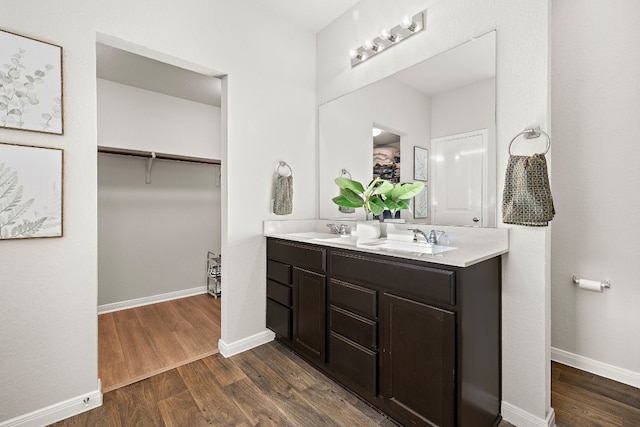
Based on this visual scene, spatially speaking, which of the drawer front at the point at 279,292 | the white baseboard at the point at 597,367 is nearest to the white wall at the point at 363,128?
the drawer front at the point at 279,292

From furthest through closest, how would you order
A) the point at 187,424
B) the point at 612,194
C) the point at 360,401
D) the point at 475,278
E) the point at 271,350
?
1. the point at 271,350
2. the point at 612,194
3. the point at 360,401
4. the point at 187,424
5. the point at 475,278

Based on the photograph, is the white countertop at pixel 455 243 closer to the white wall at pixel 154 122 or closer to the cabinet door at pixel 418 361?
the cabinet door at pixel 418 361

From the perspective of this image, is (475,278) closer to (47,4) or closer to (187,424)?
(187,424)

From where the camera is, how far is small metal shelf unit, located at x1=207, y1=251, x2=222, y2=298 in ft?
12.4

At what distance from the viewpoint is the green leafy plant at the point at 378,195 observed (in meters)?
2.06

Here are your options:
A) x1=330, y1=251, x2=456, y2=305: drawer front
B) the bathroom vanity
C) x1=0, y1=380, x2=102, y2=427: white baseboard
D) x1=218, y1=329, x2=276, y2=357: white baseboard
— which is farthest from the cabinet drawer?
x1=0, y1=380, x2=102, y2=427: white baseboard

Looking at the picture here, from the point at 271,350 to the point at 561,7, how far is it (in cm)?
335

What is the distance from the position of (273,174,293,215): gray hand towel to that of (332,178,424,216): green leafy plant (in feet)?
1.48

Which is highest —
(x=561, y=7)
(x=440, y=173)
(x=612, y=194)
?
(x=561, y=7)

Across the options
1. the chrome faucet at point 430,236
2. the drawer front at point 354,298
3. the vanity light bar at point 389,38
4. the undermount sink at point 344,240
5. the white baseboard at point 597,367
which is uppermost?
the vanity light bar at point 389,38

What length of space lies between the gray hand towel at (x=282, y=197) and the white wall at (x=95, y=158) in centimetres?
9

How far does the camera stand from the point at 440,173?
6.46 feet

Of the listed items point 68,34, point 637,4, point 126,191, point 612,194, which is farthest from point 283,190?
point 637,4

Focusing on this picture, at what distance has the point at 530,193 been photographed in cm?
149
